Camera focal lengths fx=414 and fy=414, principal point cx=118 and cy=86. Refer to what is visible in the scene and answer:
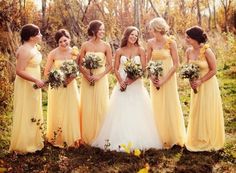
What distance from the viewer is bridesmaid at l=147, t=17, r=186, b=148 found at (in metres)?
7.63

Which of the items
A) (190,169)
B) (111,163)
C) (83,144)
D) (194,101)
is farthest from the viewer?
(83,144)

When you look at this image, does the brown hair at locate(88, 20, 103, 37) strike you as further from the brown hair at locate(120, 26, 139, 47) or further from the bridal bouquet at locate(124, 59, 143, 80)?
the bridal bouquet at locate(124, 59, 143, 80)

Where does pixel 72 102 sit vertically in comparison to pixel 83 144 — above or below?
above

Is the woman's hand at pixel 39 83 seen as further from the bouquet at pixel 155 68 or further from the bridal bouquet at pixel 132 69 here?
the bouquet at pixel 155 68

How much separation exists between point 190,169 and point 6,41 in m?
8.17

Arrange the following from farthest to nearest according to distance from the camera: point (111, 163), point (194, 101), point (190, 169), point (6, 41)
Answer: point (6, 41) < point (194, 101) < point (111, 163) < point (190, 169)

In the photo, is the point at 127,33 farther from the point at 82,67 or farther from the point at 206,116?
the point at 206,116

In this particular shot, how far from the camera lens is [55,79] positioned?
293 inches

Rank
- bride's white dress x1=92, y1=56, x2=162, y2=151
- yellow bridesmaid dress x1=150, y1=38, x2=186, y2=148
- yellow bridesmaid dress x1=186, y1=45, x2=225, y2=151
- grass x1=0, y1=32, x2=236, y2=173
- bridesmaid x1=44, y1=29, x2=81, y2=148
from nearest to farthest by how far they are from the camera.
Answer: grass x1=0, y1=32, x2=236, y2=173, yellow bridesmaid dress x1=186, y1=45, x2=225, y2=151, bride's white dress x1=92, y1=56, x2=162, y2=151, yellow bridesmaid dress x1=150, y1=38, x2=186, y2=148, bridesmaid x1=44, y1=29, x2=81, y2=148

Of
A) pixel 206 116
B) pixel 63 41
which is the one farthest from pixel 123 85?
pixel 206 116

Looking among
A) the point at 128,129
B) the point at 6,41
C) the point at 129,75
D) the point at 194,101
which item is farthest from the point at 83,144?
the point at 6,41

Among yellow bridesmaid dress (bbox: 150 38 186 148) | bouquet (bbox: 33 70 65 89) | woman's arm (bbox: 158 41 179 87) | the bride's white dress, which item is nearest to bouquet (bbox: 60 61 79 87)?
bouquet (bbox: 33 70 65 89)

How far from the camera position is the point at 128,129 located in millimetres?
7613

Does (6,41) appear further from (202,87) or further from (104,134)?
(202,87)
